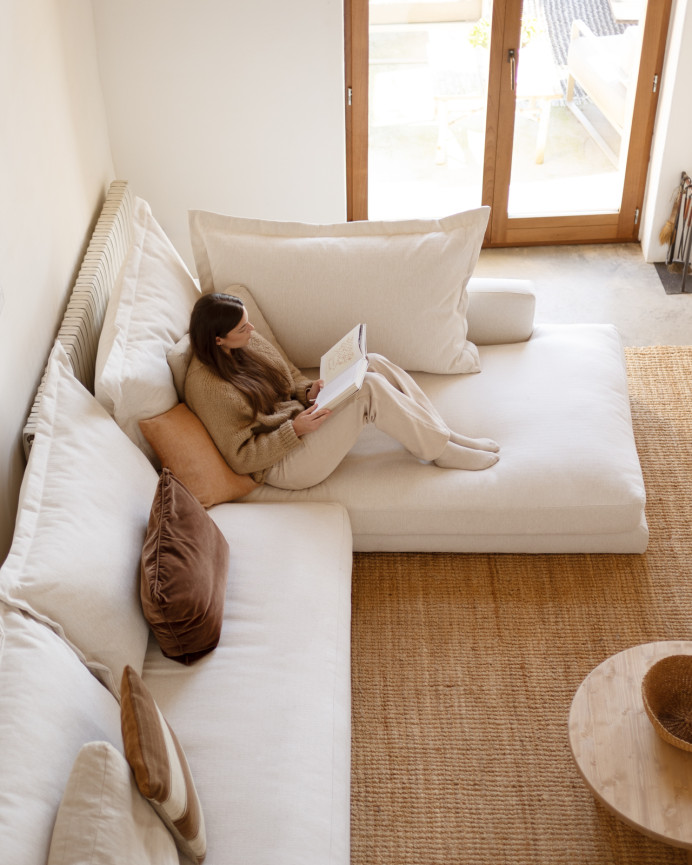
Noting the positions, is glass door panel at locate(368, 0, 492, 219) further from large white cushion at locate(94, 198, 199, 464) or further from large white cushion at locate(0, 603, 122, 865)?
large white cushion at locate(0, 603, 122, 865)

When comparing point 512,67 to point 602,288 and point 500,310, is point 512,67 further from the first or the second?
point 500,310

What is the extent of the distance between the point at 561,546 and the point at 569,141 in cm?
244

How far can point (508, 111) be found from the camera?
4297 mm

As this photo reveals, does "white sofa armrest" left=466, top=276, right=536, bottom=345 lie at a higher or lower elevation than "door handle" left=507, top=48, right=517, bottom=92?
lower

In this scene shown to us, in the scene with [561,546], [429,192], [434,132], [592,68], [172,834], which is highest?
[592,68]

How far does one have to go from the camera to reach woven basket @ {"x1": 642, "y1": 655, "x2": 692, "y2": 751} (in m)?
1.95

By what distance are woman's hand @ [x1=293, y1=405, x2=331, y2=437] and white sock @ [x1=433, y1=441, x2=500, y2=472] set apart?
0.39m

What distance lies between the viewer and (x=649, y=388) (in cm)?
356

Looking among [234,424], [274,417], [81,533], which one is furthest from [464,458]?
[81,533]

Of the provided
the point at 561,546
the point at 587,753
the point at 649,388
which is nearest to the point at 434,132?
the point at 649,388

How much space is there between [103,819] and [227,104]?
3.32m

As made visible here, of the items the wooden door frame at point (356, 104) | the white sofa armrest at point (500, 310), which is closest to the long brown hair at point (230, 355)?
the white sofa armrest at point (500, 310)

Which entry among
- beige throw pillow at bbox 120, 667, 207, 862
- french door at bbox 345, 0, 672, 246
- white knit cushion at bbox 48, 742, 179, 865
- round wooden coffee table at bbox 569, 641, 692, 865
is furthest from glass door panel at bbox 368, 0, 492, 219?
white knit cushion at bbox 48, 742, 179, 865

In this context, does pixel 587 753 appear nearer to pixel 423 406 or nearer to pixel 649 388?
pixel 423 406
